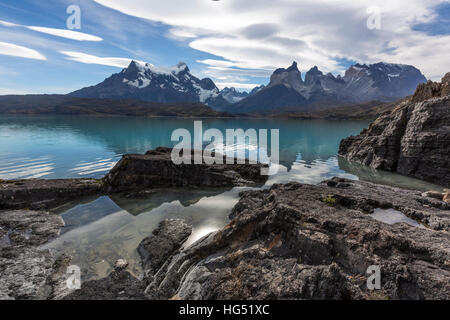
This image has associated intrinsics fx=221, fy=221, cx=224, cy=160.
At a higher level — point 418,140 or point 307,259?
point 418,140

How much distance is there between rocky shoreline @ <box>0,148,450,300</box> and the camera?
5.41 m

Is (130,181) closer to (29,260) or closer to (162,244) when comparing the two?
(29,260)

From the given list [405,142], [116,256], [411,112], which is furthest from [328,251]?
[411,112]

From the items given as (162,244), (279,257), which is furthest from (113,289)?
(279,257)

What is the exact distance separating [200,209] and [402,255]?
11953 mm

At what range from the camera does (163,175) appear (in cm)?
2109

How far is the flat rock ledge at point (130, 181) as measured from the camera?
16125mm

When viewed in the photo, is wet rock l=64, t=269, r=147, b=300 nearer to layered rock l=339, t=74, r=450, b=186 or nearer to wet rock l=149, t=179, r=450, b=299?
wet rock l=149, t=179, r=450, b=299

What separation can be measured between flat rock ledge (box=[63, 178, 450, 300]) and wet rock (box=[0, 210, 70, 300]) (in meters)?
2.29

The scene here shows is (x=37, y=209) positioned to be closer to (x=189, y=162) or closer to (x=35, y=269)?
(x=35, y=269)

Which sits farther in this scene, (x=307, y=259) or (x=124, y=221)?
(x=124, y=221)

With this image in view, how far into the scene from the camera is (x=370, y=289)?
17.1 ft

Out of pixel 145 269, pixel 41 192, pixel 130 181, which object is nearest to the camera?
pixel 145 269

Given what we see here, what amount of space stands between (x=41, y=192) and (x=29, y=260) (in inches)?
350
